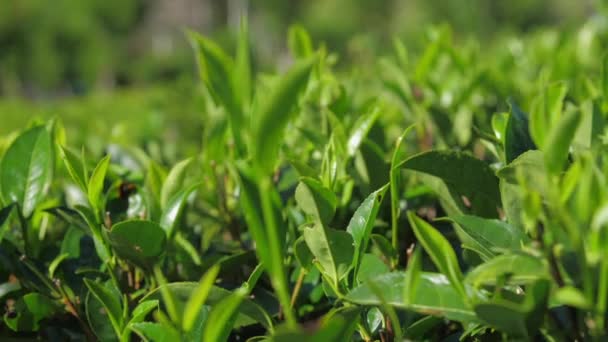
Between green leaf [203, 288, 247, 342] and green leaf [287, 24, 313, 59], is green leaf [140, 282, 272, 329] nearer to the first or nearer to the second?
green leaf [203, 288, 247, 342]

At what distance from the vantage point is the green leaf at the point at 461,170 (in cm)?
91

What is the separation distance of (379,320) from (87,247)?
59cm

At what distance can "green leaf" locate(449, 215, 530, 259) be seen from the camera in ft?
2.67

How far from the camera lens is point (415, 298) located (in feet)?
2.36

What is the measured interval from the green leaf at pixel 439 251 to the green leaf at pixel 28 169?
678mm


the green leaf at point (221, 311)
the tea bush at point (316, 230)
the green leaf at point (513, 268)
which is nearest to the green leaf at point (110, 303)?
the tea bush at point (316, 230)

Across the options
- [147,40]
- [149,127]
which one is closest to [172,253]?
[149,127]

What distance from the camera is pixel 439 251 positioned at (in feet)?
2.36

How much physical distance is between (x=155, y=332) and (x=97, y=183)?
256 mm

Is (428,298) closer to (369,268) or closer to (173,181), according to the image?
(369,268)

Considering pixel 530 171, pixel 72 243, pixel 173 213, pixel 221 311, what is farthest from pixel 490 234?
pixel 72 243

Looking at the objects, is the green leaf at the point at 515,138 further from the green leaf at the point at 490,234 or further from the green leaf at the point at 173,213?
the green leaf at the point at 173,213

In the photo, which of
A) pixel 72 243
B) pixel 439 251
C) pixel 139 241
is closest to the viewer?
pixel 439 251

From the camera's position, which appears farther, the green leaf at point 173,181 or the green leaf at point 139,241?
the green leaf at point 173,181
